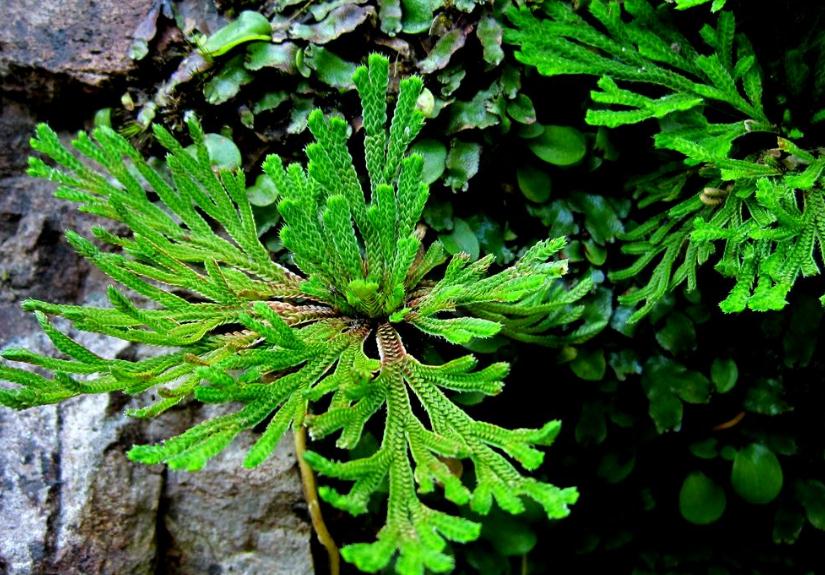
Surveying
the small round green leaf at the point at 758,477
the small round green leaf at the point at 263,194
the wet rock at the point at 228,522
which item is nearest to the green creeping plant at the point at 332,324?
the small round green leaf at the point at 263,194

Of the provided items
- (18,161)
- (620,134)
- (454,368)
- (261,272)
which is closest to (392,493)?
(454,368)

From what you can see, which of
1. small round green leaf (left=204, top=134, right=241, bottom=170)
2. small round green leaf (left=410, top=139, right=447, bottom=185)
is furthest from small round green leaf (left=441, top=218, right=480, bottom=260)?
small round green leaf (left=204, top=134, right=241, bottom=170)

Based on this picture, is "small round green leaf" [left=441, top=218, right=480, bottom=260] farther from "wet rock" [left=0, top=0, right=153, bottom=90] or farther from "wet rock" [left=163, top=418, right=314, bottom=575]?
"wet rock" [left=0, top=0, right=153, bottom=90]

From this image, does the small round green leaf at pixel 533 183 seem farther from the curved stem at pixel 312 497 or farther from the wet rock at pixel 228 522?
the wet rock at pixel 228 522

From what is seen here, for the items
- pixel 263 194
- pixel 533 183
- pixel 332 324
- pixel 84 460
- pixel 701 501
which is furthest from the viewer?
pixel 701 501

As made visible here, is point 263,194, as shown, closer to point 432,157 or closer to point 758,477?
point 432,157

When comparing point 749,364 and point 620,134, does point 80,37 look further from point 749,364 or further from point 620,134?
point 749,364

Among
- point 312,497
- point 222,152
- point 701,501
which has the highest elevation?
point 222,152

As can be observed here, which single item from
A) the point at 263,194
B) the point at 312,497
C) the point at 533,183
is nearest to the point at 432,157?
the point at 533,183
